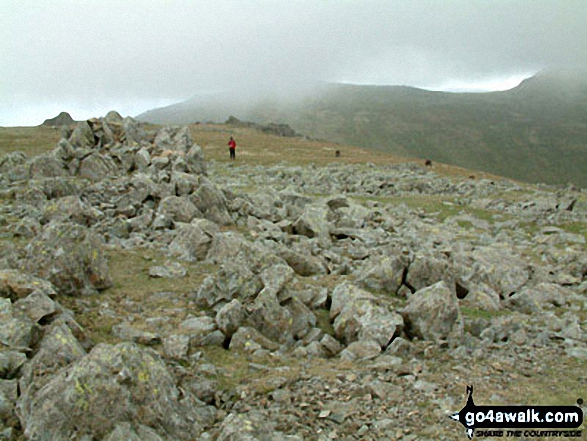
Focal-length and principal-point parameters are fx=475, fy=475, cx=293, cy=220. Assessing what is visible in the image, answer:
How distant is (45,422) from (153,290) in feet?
16.3

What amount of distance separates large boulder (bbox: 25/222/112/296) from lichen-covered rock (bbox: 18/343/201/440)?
12.4 ft

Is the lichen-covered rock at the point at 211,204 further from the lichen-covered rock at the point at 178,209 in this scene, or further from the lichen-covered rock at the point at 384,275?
the lichen-covered rock at the point at 384,275

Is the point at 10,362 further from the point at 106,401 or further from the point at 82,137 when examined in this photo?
the point at 82,137

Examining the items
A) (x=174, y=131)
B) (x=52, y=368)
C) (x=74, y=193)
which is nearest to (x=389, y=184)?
(x=174, y=131)

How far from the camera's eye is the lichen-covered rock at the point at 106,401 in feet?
17.0

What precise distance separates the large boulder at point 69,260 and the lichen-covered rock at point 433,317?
614cm

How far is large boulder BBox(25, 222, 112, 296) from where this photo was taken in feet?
29.7

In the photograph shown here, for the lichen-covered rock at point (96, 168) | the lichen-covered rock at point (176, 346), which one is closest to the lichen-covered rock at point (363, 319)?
the lichen-covered rock at point (176, 346)

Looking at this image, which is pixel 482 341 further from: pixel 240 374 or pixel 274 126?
pixel 274 126

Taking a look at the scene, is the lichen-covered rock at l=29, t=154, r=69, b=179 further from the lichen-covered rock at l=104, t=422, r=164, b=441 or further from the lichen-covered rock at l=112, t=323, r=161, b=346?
the lichen-covered rock at l=104, t=422, r=164, b=441

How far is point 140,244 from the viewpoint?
41.5ft

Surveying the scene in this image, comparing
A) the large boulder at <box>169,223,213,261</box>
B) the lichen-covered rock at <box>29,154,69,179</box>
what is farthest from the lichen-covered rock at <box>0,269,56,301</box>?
the lichen-covered rock at <box>29,154,69,179</box>

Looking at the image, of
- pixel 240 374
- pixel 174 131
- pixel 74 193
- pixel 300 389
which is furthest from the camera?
pixel 174 131

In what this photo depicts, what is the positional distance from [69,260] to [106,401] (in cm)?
465
